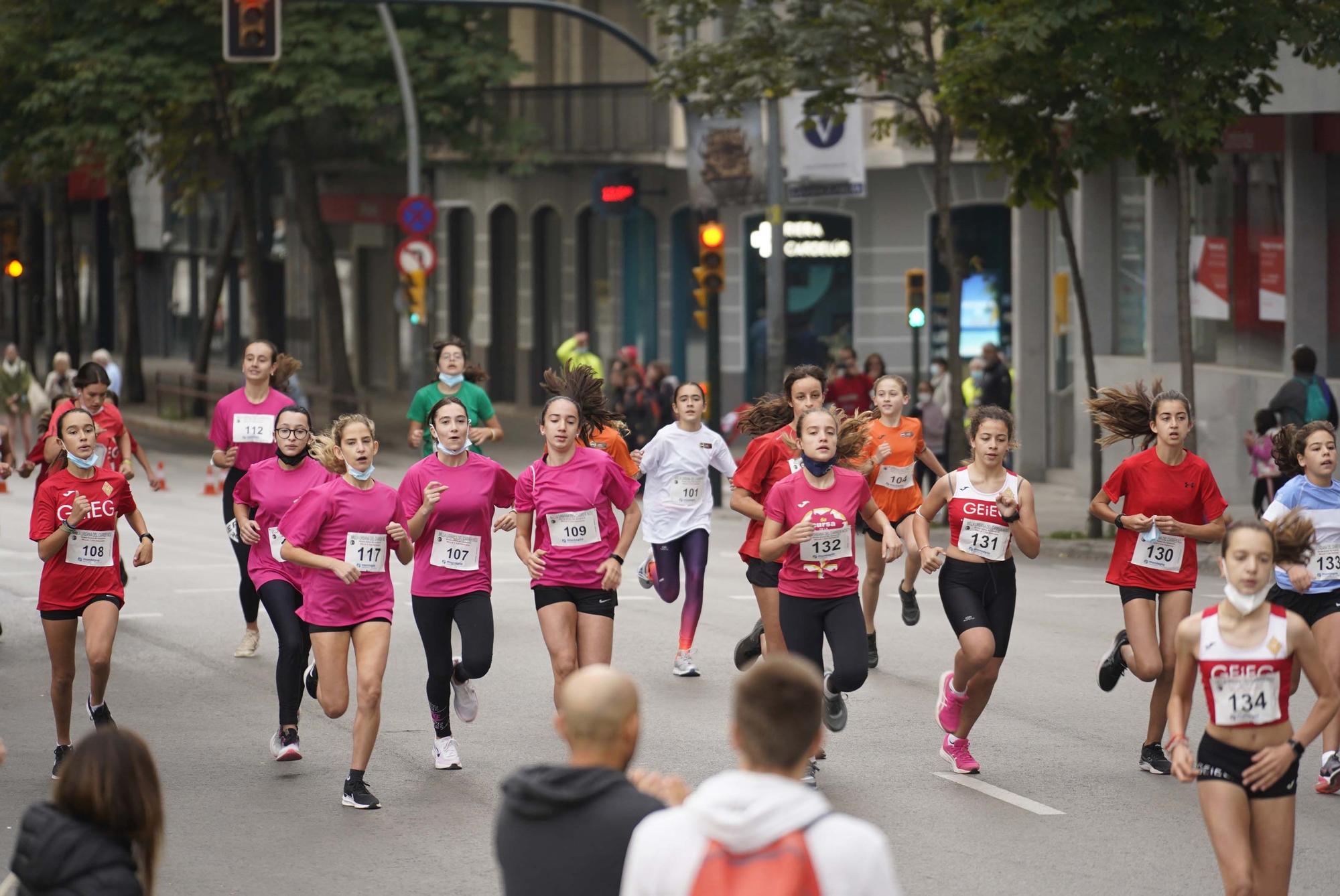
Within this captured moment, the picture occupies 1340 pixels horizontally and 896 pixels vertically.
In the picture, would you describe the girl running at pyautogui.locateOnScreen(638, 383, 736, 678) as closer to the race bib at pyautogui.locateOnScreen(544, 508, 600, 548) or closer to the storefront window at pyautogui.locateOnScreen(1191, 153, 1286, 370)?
the race bib at pyautogui.locateOnScreen(544, 508, 600, 548)

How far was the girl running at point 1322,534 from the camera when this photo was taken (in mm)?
9516

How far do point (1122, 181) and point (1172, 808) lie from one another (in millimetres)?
17307

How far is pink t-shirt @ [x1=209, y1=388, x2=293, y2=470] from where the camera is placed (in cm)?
1264

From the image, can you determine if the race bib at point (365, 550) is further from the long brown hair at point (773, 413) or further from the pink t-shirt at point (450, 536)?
the long brown hair at point (773, 413)

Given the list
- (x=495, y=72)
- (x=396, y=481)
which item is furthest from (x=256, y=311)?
(x=396, y=481)

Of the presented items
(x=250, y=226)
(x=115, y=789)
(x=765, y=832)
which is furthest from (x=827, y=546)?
(x=250, y=226)

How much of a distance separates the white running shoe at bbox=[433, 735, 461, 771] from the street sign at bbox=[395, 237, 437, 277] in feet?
69.8

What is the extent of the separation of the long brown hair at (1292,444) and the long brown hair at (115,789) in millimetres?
6277

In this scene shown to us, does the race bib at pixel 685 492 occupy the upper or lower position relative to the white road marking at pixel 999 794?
upper

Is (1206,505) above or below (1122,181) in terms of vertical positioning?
below

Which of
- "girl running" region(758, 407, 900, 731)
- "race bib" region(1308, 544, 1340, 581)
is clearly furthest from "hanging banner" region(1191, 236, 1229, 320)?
"girl running" region(758, 407, 900, 731)

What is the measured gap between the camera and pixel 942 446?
22703 millimetres

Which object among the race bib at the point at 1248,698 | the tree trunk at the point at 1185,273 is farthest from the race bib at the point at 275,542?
the tree trunk at the point at 1185,273

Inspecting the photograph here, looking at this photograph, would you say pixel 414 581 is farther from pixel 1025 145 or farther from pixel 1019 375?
pixel 1019 375
